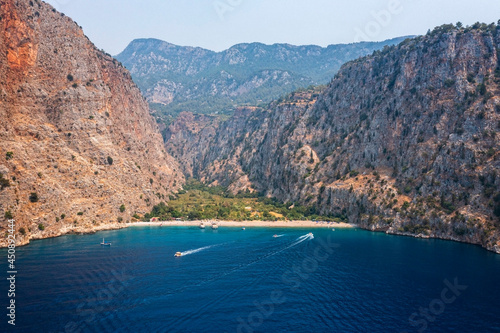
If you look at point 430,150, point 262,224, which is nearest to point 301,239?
point 262,224

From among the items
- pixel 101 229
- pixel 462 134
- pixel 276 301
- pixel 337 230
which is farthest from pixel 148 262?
pixel 462 134

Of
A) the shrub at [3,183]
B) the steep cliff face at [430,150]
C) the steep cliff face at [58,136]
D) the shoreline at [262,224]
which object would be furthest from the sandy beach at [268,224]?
the shrub at [3,183]

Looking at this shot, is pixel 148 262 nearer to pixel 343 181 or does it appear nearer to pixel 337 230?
pixel 337 230

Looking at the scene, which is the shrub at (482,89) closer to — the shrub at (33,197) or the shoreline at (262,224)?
the shoreline at (262,224)

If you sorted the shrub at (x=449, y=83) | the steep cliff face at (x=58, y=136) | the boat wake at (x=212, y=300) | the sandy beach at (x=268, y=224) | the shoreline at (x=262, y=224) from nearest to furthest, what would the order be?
the boat wake at (x=212, y=300) < the steep cliff face at (x=58, y=136) < the shrub at (x=449, y=83) < the shoreline at (x=262, y=224) < the sandy beach at (x=268, y=224)

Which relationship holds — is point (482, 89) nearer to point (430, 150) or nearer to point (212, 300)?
point (430, 150)

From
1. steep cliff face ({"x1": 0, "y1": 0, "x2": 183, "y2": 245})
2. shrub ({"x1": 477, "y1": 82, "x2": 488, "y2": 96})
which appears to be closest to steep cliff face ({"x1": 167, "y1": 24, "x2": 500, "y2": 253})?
shrub ({"x1": 477, "y1": 82, "x2": 488, "y2": 96})
